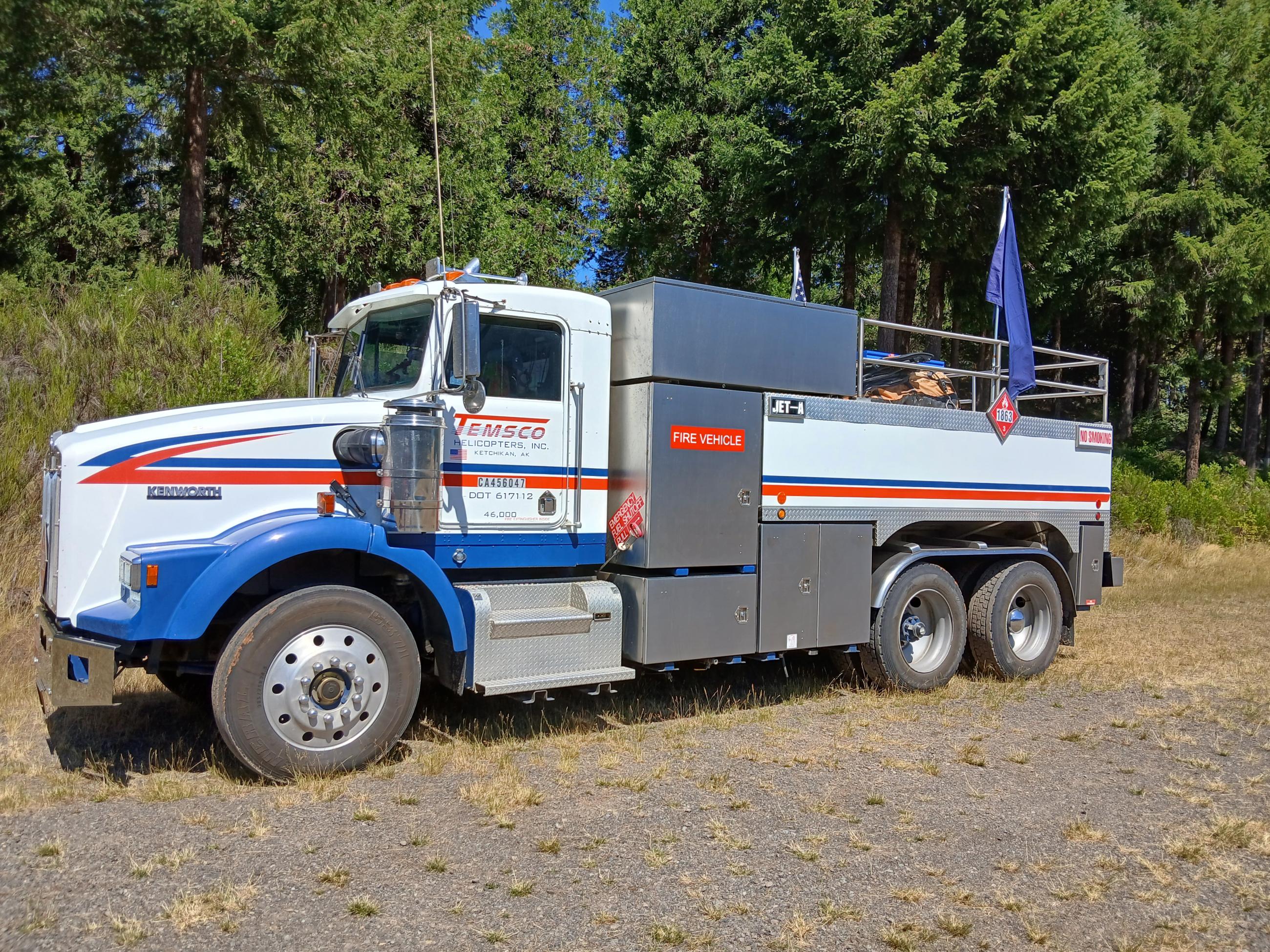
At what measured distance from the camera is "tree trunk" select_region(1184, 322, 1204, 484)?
23250 millimetres

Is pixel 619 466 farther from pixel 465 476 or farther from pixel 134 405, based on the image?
pixel 134 405

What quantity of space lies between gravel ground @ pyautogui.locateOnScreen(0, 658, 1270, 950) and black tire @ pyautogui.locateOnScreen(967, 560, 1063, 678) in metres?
1.49

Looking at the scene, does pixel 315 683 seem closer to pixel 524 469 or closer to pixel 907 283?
pixel 524 469

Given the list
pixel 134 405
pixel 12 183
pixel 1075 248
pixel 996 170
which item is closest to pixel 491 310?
pixel 134 405

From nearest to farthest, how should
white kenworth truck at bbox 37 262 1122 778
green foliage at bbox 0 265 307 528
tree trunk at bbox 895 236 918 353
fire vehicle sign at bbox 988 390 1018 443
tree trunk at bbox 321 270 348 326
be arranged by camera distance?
white kenworth truck at bbox 37 262 1122 778
fire vehicle sign at bbox 988 390 1018 443
green foliage at bbox 0 265 307 528
tree trunk at bbox 895 236 918 353
tree trunk at bbox 321 270 348 326

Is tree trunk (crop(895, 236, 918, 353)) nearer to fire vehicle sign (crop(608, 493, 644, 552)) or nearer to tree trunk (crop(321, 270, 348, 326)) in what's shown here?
tree trunk (crop(321, 270, 348, 326))

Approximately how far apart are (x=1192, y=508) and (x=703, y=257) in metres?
11.4

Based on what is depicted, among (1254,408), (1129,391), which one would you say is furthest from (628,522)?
(1129,391)

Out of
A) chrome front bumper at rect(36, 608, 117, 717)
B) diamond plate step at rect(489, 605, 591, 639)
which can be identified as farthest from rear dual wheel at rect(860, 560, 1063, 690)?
chrome front bumper at rect(36, 608, 117, 717)

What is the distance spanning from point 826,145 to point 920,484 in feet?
29.9

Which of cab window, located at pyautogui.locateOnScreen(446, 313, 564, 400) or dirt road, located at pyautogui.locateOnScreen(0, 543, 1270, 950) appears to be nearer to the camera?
dirt road, located at pyautogui.locateOnScreen(0, 543, 1270, 950)

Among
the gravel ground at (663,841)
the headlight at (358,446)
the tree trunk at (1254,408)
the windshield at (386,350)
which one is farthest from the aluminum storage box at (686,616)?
the tree trunk at (1254,408)

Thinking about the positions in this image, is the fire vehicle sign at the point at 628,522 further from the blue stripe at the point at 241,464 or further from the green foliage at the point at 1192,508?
the green foliage at the point at 1192,508

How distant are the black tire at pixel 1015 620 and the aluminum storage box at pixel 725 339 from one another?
8.34ft
